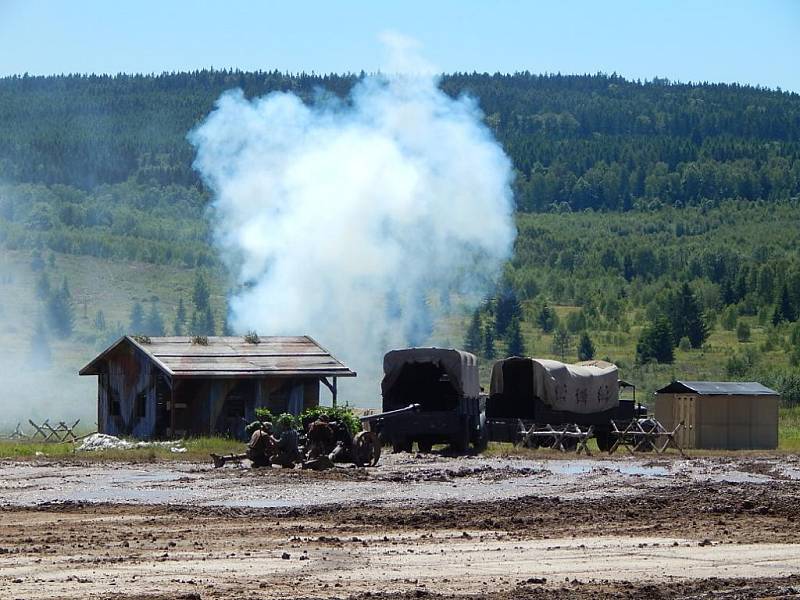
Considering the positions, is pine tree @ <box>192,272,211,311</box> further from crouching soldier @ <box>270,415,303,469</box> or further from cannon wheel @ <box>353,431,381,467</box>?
crouching soldier @ <box>270,415,303,469</box>

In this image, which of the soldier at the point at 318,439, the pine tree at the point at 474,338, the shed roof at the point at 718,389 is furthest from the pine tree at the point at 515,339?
the soldier at the point at 318,439

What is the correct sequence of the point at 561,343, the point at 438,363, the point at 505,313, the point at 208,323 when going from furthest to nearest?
the point at 505,313
the point at 208,323
the point at 561,343
the point at 438,363

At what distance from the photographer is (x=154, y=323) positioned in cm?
12319

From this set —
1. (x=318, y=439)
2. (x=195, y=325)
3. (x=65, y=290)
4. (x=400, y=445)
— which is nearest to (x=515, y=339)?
(x=195, y=325)

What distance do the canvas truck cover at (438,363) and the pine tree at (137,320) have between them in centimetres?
7912

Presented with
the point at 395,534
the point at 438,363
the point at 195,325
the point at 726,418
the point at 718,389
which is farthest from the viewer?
the point at 195,325

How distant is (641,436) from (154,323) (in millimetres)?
82973

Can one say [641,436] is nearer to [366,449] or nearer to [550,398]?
[550,398]

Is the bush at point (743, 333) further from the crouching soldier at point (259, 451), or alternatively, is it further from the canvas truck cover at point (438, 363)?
the crouching soldier at point (259, 451)

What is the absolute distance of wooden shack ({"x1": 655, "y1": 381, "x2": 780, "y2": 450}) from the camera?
47594 mm

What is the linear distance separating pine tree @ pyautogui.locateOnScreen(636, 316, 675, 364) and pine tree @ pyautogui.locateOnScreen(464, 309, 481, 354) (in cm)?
1073

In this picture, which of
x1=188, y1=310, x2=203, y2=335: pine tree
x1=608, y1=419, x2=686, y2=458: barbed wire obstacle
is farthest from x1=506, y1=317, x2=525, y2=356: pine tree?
x1=608, y1=419, x2=686, y2=458: barbed wire obstacle

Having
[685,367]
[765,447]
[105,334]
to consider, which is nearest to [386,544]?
[765,447]

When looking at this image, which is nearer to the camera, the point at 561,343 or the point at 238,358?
the point at 238,358
